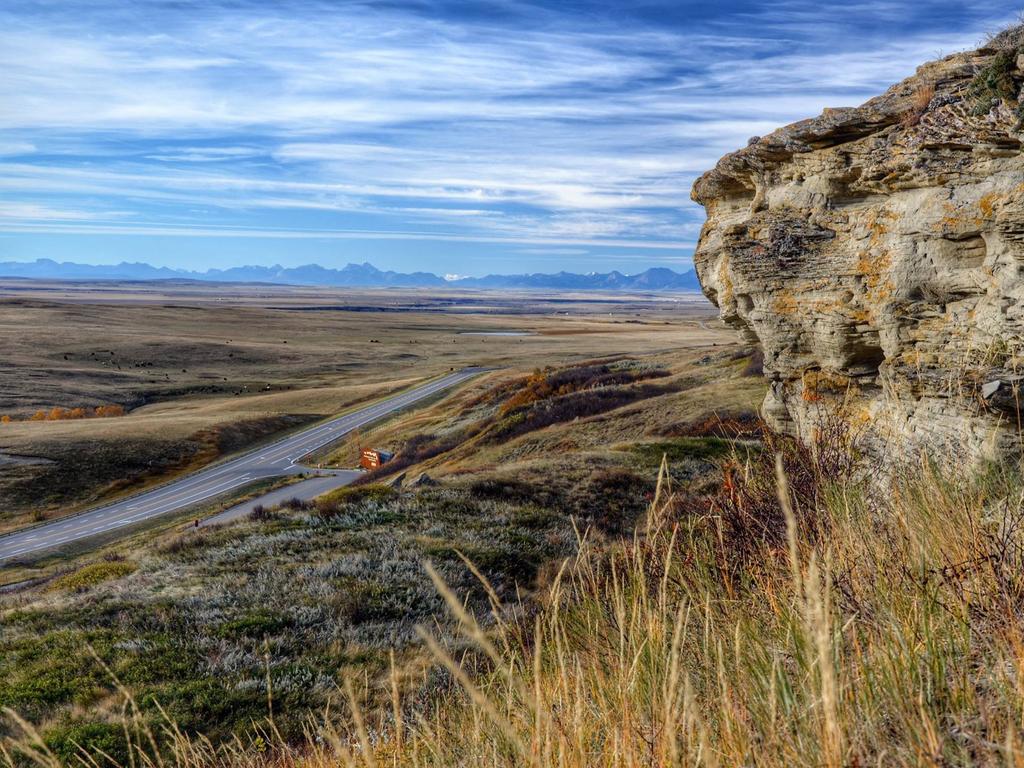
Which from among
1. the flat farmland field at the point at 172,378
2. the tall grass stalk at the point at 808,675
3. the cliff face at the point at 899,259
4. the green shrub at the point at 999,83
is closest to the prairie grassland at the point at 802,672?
the tall grass stalk at the point at 808,675

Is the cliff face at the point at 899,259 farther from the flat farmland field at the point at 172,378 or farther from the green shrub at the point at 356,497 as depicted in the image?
the green shrub at the point at 356,497

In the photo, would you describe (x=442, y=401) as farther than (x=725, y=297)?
Yes

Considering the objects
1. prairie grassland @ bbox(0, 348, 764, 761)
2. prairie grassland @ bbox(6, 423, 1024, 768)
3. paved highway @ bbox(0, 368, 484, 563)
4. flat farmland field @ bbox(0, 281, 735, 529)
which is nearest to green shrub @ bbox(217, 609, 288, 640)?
prairie grassland @ bbox(0, 348, 764, 761)

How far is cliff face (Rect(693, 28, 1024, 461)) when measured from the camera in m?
9.91

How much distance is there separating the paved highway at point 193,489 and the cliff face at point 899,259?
36645mm

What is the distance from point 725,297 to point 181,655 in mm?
13194

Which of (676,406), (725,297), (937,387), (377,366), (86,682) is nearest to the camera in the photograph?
(937,387)

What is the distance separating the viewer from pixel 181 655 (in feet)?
43.3

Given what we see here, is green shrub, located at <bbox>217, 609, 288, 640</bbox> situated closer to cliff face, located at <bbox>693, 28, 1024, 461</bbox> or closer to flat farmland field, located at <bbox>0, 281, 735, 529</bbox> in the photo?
cliff face, located at <bbox>693, 28, 1024, 461</bbox>

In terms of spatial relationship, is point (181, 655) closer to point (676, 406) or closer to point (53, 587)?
point (53, 587)

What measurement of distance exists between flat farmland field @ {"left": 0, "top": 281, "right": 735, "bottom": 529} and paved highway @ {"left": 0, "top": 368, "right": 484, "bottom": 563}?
334 cm

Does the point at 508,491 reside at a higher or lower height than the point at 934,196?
lower

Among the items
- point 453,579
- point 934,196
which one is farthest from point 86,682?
point 934,196

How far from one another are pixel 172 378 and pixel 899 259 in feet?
340
